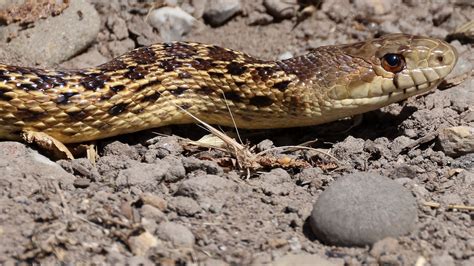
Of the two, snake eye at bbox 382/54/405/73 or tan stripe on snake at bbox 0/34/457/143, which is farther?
snake eye at bbox 382/54/405/73

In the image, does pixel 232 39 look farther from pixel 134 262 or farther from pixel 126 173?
pixel 134 262

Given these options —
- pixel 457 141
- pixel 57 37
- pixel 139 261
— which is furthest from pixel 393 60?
pixel 57 37

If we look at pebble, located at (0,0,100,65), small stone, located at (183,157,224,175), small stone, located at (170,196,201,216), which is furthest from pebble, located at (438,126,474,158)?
pebble, located at (0,0,100,65)

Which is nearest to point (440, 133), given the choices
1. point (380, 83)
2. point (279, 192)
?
point (380, 83)

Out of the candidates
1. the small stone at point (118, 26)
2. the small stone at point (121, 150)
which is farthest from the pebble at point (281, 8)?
the small stone at point (121, 150)

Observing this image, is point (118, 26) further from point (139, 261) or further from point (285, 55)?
point (139, 261)

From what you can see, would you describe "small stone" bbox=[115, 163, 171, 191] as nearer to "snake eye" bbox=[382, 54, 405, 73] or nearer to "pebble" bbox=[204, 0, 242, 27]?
"snake eye" bbox=[382, 54, 405, 73]
